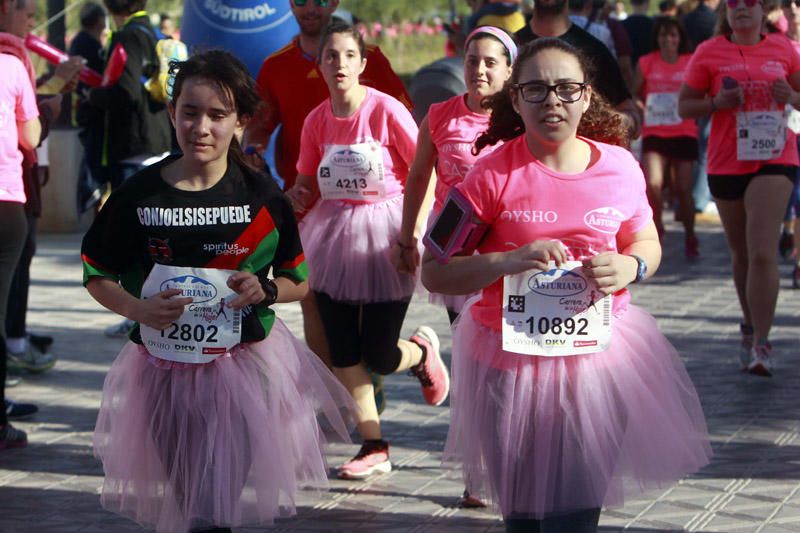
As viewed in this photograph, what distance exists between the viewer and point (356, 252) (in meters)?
6.14

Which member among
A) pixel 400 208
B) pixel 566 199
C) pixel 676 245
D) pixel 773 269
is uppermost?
pixel 566 199

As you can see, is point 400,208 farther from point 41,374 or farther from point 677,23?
point 677,23

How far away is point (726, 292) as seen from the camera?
35.2ft

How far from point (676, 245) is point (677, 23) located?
6.87 feet

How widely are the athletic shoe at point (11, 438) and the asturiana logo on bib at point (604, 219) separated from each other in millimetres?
3745

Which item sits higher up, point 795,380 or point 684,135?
point 684,135

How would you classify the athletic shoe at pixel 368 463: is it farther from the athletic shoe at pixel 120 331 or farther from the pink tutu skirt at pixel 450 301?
the athletic shoe at pixel 120 331

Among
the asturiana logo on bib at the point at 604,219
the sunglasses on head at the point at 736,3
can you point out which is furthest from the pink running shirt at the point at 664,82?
the asturiana logo on bib at the point at 604,219

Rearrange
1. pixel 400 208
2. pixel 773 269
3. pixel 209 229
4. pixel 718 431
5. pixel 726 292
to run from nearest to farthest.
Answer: pixel 209 229 < pixel 400 208 < pixel 718 431 < pixel 773 269 < pixel 726 292

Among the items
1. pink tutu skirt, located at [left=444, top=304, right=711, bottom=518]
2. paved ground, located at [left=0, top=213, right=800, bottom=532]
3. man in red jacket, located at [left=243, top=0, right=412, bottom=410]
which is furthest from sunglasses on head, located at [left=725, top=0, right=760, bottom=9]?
pink tutu skirt, located at [left=444, top=304, right=711, bottom=518]

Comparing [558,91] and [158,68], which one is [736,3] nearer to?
[158,68]

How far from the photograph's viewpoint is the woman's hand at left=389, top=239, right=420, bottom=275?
584cm

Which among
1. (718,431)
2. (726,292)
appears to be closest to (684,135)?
(726,292)

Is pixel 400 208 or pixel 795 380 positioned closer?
pixel 400 208
